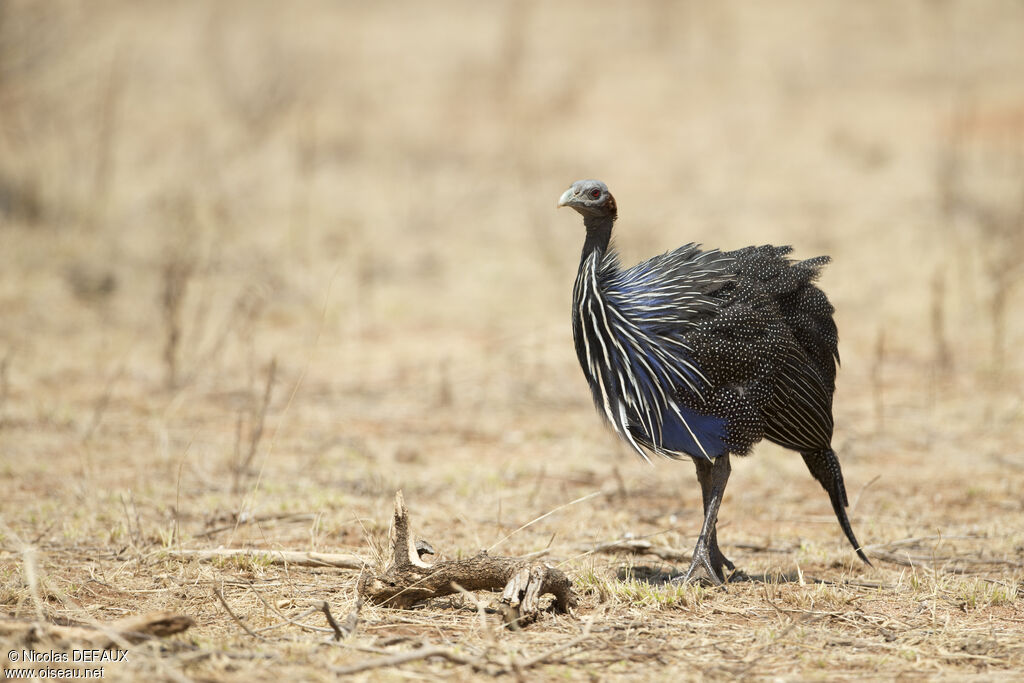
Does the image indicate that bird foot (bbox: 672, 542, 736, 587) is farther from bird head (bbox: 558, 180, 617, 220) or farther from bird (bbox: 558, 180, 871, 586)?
bird head (bbox: 558, 180, 617, 220)

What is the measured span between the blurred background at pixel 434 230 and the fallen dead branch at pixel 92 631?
1185 mm

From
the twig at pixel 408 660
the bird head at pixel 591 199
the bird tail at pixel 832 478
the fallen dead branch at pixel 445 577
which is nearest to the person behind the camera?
the twig at pixel 408 660

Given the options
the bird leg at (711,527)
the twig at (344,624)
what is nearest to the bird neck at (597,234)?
the bird leg at (711,527)

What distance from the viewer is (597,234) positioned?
3.98 m

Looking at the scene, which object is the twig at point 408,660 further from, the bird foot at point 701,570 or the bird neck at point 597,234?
the bird neck at point 597,234

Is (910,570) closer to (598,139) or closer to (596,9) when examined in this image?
(598,139)

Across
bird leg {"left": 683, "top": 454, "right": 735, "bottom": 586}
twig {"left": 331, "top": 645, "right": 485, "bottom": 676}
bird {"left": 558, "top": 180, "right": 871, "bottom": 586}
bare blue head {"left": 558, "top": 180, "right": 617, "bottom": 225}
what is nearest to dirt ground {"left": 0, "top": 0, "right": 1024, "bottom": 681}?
twig {"left": 331, "top": 645, "right": 485, "bottom": 676}

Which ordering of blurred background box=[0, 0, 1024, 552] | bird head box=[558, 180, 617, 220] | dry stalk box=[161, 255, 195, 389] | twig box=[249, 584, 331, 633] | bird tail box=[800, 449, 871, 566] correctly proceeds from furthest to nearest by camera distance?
1. dry stalk box=[161, 255, 195, 389]
2. blurred background box=[0, 0, 1024, 552]
3. bird tail box=[800, 449, 871, 566]
4. bird head box=[558, 180, 617, 220]
5. twig box=[249, 584, 331, 633]

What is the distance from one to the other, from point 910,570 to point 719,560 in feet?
2.74

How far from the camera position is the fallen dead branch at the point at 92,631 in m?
2.74

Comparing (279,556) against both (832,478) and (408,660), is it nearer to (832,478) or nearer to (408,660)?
(408,660)

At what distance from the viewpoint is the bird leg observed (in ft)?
12.2

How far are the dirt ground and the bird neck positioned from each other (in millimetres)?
1074

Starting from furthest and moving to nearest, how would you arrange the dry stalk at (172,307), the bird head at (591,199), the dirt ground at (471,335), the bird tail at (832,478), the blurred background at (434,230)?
the dry stalk at (172,307)
the blurred background at (434,230)
the bird tail at (832,478)
the bird head at (591,199)
the dirt ground at (471,335)
